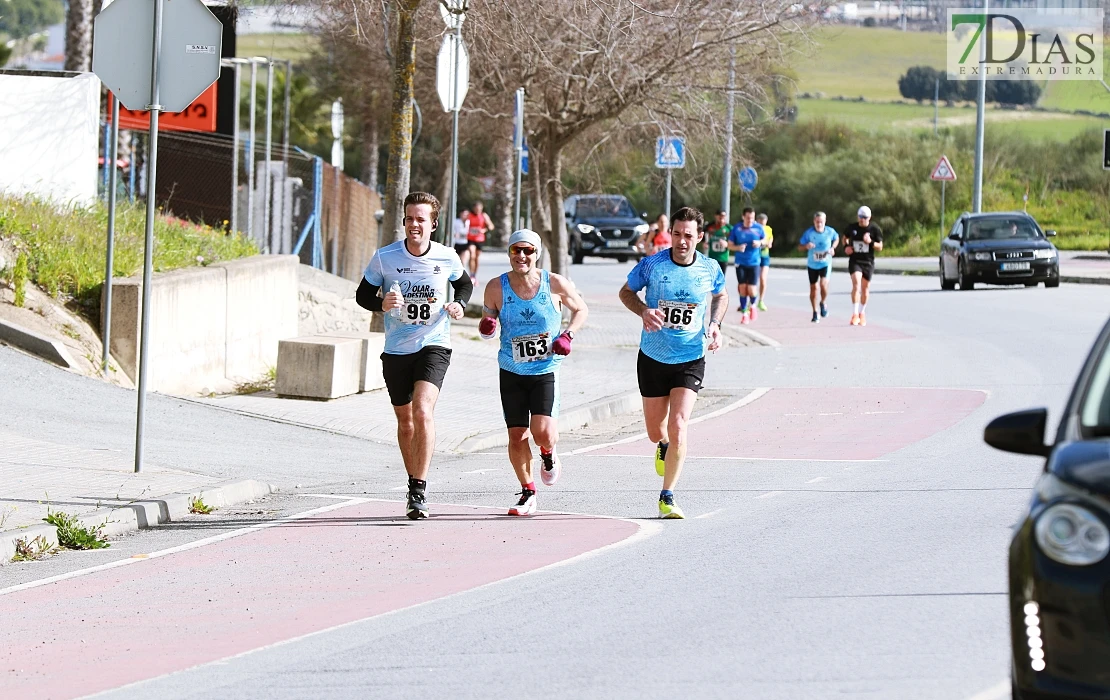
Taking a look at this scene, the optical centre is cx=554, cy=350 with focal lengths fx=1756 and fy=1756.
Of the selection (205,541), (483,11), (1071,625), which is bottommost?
(205,541)

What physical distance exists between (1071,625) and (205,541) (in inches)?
236

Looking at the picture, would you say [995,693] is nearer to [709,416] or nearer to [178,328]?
[709,416]

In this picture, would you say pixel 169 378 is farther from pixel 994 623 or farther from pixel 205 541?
pixel 994 623

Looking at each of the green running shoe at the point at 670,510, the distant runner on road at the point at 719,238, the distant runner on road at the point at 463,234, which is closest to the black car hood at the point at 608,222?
the distant runner on road at the point at 463,234

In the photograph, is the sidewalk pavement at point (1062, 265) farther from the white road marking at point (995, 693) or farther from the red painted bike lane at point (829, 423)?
the white road marking at point (995, 693)


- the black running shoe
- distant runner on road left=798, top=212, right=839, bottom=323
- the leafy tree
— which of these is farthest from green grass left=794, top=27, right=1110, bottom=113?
the black running shoe

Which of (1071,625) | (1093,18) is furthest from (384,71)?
(1093,18)

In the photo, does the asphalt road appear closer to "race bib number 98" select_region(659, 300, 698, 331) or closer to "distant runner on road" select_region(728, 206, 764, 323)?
"race bib number 98" select_region(659, 300, 698, 331)

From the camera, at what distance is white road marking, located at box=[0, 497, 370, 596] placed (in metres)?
8.54

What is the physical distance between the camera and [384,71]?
35000 mm

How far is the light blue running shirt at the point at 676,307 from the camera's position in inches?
Answer: 412

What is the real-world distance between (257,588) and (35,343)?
731cm

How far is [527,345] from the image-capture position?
411 inches

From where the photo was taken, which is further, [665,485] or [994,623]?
[665,485]
